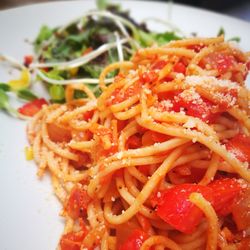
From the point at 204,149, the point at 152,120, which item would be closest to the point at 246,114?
the point at 204,149

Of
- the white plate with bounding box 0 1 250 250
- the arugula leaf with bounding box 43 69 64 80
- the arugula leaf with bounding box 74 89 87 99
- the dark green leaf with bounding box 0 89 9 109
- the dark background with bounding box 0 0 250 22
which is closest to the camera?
the white plate with bounding box 0 1 250 250

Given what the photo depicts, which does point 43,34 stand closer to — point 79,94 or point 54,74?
point 54,74

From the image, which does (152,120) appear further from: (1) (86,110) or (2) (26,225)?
(2) (26,225)

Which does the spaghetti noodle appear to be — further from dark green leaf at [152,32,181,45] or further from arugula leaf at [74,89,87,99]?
dark green leaf at [152,32,181,45]

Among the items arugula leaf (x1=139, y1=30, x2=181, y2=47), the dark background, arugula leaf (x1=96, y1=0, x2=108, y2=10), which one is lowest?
the dark background

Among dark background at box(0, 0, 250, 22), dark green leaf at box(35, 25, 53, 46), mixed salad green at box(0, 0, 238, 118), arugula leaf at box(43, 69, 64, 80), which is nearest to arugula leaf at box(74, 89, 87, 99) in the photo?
mixed salad green at box(0, 0, 238, 118)

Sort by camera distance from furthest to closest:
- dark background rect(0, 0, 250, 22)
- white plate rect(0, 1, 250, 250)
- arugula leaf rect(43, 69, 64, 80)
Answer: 1. dark background rect(0, 0, 250, 22)
2. arugula leaf rect(43, 69, 64, 80)
3. white plate rect(0, 1, 250, 250)

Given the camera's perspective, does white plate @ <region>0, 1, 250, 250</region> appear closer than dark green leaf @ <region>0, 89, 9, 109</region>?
Yes
